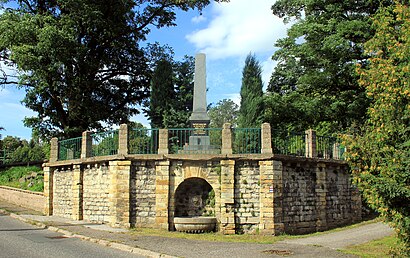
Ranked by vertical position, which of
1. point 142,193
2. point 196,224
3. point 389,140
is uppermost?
point 389,140

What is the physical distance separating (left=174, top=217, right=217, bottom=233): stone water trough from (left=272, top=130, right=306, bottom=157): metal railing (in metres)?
4.59

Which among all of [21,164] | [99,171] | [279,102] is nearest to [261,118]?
[279,102]

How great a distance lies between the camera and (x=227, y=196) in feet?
59.5

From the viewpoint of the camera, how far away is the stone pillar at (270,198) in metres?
17.9

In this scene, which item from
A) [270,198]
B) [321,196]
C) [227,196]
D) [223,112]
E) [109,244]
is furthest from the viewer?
[223,112]

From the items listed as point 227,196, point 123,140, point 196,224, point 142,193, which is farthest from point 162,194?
point 123,140

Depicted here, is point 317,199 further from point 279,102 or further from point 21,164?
point 21,164

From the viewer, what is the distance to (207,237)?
1688 cm

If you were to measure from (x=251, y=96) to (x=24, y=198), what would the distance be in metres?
15.7

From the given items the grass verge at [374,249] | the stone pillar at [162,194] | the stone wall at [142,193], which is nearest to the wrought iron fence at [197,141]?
the stone pillar at [162,194]

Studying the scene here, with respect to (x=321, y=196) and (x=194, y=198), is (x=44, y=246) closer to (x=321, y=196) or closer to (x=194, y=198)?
(x=194, y=198)

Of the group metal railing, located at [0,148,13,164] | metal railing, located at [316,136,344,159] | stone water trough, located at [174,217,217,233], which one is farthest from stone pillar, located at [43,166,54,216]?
metal railing, located at [0,148,13,164]

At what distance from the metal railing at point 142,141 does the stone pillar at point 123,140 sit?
46 cm

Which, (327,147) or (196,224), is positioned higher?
(327,147)
